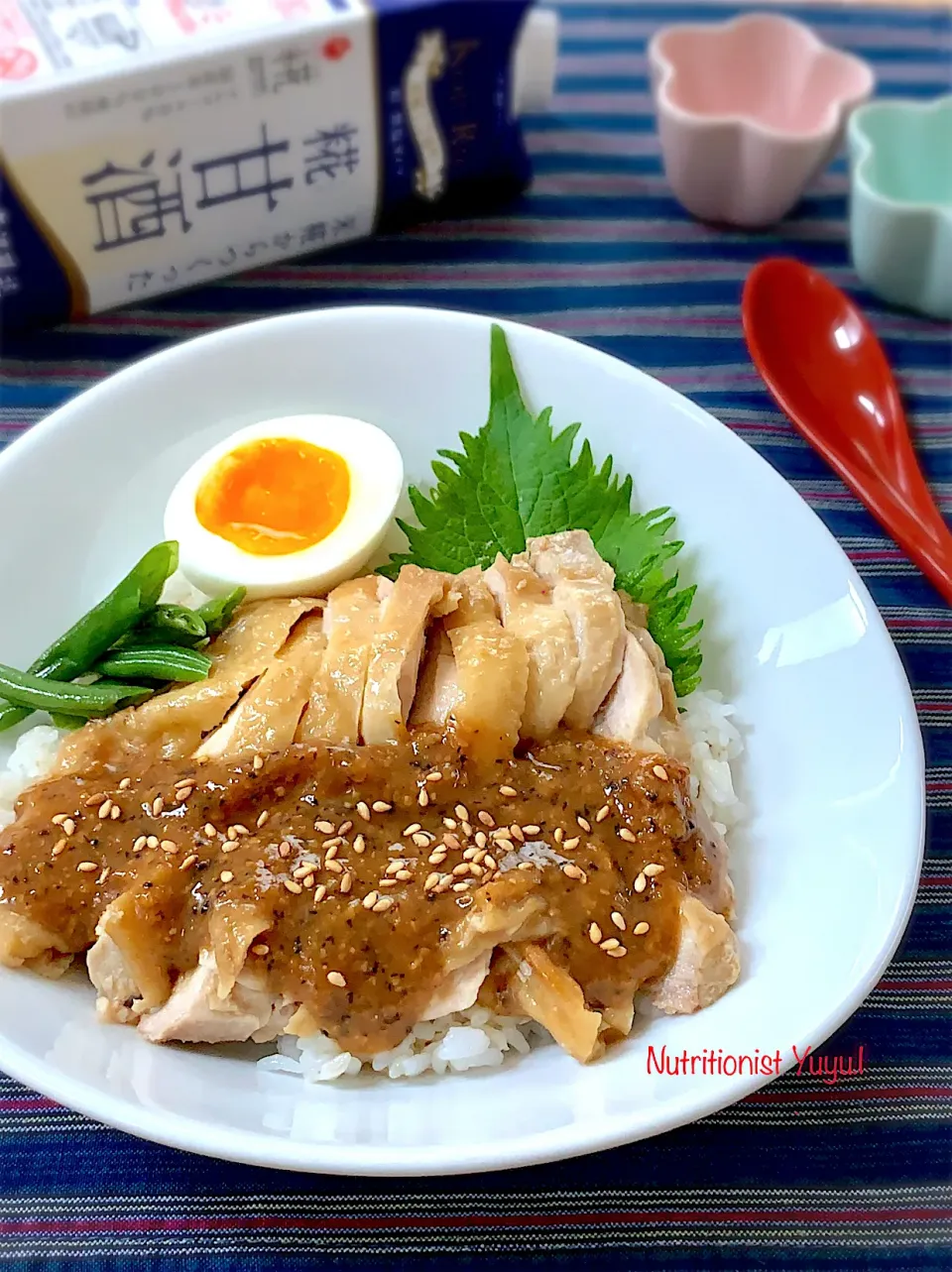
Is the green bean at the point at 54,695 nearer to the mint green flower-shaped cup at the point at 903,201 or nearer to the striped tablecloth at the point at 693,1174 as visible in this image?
the striped tablecloth at the point at 693,1174

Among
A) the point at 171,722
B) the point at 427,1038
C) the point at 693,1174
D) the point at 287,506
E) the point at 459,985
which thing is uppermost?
the point at 287,506

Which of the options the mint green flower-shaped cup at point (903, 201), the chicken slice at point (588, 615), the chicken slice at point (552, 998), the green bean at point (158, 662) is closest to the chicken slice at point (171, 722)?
the green bean at point (158, 662)

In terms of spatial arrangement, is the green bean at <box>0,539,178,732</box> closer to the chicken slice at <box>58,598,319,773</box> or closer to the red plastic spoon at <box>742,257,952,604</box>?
the chicken slice at <box>58,598,319,773</box>

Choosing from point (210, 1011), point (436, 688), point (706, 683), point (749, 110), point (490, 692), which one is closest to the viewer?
point (210, 1011)

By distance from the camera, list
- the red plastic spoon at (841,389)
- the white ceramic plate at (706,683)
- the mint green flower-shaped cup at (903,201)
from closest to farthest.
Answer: the white ceramic plate at (706,683) < the red plastic spoon at (841,389) < the mint green flower-shaped cup at (903,201)

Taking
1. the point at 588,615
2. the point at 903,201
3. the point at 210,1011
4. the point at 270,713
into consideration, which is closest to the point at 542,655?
the point at 588,615

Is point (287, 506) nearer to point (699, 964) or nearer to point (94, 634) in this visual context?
point (94, 634)

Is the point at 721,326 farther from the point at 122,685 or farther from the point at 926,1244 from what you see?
the point at 926,1244
